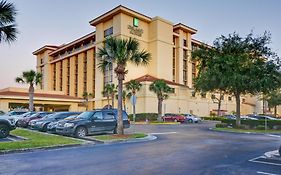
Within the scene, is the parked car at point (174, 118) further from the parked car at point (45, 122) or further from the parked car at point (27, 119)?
the parked car at point (45, 122)

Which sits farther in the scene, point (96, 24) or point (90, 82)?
point (90, 82)

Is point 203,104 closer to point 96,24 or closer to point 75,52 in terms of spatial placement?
point 96,24

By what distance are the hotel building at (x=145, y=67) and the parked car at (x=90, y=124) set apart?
3398 centimetres

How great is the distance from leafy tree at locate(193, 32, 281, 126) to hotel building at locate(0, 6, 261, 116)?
20599 millimetres

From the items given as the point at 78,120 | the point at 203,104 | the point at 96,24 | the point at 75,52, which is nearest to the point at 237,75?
the point at 78,120

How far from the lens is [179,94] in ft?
200

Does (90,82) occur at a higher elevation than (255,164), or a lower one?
higher

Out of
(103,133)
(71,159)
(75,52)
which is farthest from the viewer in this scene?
(75,52)

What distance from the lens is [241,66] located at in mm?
28609

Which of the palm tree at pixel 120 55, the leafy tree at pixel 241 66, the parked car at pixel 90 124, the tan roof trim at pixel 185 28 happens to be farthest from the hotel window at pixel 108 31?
the parked car at pixel 90 124

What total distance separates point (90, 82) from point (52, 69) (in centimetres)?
2536

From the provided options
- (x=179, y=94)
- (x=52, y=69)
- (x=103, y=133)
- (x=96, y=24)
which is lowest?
(x=103, y=133)

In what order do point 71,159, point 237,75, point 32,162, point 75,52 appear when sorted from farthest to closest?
point 75,52, point 237,75, point 71,159, point 32,162

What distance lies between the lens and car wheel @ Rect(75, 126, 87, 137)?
17.9 m
